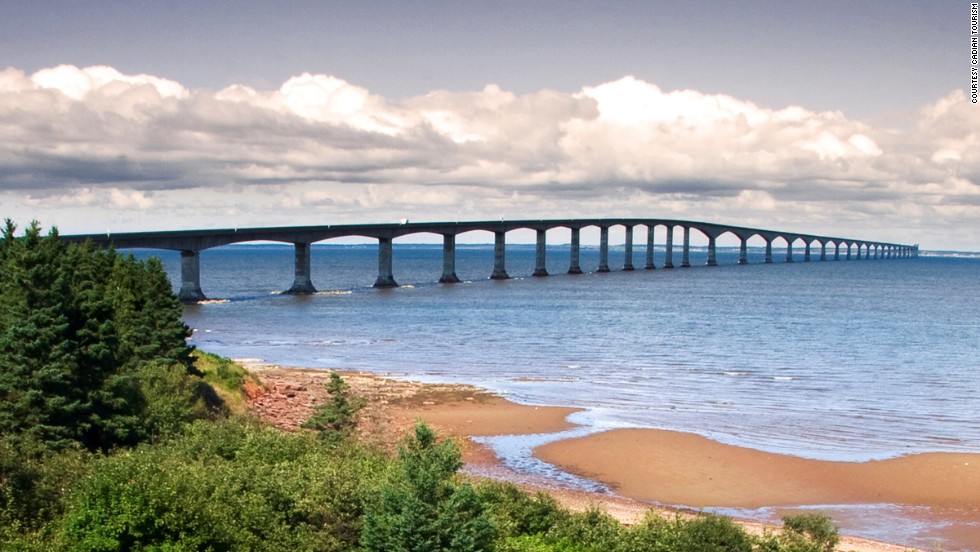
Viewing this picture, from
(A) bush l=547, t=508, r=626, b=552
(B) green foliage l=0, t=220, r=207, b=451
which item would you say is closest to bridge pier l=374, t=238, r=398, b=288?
(B) green foliage l=0, t=220, r=207, b=451

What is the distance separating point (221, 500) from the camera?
2042cm

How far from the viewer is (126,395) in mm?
30312

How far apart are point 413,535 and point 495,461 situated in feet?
54.7

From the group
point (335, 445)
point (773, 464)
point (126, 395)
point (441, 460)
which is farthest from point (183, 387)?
point (773, 464)

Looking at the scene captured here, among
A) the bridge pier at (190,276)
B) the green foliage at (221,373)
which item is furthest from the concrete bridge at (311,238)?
the green foliage at (221,373)

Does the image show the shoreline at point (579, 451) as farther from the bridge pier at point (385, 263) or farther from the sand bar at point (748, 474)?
the bridge pier at point (385, 263)

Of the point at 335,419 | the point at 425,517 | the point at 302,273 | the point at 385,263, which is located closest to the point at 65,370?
the point at 335,419

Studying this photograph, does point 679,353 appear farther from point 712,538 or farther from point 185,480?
point 185,480

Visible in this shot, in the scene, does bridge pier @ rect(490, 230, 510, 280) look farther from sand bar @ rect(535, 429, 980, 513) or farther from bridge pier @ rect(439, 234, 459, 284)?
sand bar @ rect(535, 429, 980, 513)

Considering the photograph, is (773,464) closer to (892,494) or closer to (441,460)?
(892,494)

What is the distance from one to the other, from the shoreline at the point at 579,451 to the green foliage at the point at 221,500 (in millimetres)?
8569

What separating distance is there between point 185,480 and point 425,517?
193 inches

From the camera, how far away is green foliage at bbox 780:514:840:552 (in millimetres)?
23531

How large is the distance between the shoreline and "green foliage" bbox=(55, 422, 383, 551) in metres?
8.57
